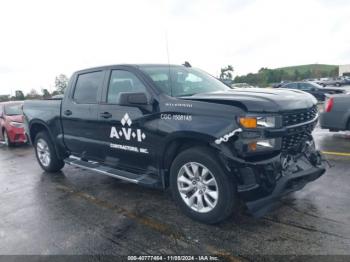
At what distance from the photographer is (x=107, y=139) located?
4758mm

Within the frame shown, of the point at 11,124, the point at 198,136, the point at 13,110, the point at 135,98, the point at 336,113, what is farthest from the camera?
the point at 13,110

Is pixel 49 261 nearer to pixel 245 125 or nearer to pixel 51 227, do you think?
pixel 51 227

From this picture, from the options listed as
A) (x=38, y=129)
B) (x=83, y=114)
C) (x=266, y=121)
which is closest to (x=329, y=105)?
(x=266, y=121)

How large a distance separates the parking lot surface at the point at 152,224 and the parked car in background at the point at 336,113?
2346mm

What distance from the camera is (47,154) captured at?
6406 mm

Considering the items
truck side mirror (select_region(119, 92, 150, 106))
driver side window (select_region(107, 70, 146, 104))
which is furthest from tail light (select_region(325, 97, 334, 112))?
truck side mirror (select_region(119, 92, 150, 106))

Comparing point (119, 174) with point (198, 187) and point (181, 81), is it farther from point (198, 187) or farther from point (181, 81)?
point (181, 81)

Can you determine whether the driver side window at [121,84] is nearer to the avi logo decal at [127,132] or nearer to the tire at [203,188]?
the avi logo decal at [127,132]

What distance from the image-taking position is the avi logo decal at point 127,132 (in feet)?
13.8

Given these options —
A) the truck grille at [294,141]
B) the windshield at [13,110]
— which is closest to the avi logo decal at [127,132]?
the truck grille at [294,141]

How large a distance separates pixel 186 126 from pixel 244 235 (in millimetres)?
1305

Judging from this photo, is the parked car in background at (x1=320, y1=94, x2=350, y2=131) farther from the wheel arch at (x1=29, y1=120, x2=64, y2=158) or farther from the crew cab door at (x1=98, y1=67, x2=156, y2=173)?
the wheel arch at (x1=29, y1=120, x2=64, y2=158)

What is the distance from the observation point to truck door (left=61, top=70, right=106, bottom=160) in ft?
16.4

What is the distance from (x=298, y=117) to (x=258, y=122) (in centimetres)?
62
